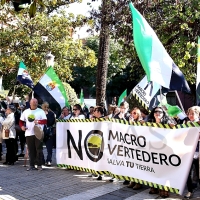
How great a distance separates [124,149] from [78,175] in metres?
1.76

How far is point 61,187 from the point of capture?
22.0 feet

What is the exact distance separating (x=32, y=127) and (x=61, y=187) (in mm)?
2059

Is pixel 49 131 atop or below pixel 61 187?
atop

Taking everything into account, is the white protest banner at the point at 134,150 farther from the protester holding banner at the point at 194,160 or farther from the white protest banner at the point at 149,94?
the white protest banner at the point at 149,94

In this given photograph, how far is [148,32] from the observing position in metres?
6.10

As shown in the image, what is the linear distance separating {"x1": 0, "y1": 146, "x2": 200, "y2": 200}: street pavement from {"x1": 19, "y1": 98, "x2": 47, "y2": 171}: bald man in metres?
0.36

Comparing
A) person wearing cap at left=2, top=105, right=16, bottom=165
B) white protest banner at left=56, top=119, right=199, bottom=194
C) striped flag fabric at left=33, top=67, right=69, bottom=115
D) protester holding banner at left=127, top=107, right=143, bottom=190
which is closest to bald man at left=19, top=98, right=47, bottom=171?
white protest banner at left=56, top=119, right=199, bottom=194

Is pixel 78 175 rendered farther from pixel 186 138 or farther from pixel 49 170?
pixel 186 138

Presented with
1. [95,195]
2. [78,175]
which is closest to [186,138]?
[95,195]

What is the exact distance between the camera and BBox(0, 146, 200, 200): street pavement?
239 inches

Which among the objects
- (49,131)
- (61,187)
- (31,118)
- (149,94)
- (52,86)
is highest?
(52,86)

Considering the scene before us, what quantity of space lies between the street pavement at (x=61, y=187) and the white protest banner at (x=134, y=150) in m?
0.26

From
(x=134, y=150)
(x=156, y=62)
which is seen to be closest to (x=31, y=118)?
(x=134, y=150)

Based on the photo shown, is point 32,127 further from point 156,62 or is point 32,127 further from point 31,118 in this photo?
point 156,62
